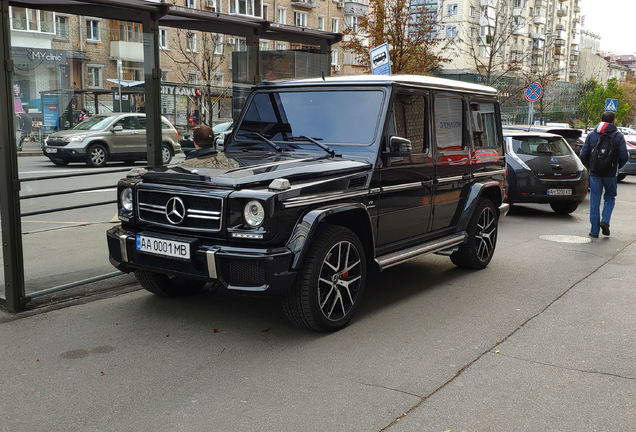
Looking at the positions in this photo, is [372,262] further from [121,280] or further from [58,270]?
[58,270]

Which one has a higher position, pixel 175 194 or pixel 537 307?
pixel 175 194

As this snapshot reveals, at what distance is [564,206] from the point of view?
13.5 metres

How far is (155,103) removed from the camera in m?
7.35

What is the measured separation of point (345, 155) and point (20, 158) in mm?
2779

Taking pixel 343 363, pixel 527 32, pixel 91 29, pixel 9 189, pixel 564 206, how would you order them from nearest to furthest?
pixel 343 363 → pixel 9 189 → pixel 91 29 → pixel 564 206 → pixel 527 32

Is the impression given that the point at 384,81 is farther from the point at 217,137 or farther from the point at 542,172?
the point at 542,172

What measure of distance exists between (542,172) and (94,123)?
8.50m

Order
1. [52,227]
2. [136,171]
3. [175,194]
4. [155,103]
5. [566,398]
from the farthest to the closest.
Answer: [52,227], [155,103], [136,171], [175,194], [566,398]

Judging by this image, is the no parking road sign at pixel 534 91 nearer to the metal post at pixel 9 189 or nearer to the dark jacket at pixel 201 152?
the dark jacket at pixel 201 152

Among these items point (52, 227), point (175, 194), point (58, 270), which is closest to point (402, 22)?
point (52, 227)

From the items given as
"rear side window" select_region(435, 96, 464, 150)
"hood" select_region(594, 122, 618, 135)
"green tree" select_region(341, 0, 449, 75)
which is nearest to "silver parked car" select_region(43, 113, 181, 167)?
"rear side window" select_region(435, 96, 464, 150)

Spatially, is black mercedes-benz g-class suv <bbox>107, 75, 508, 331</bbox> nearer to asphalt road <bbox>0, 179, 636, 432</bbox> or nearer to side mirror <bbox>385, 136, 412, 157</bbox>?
side mirror <bbox>385, 136, 412, 157</bbox>

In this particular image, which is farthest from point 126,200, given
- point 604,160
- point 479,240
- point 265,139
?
point 604,160

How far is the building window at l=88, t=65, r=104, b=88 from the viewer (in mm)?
6902
